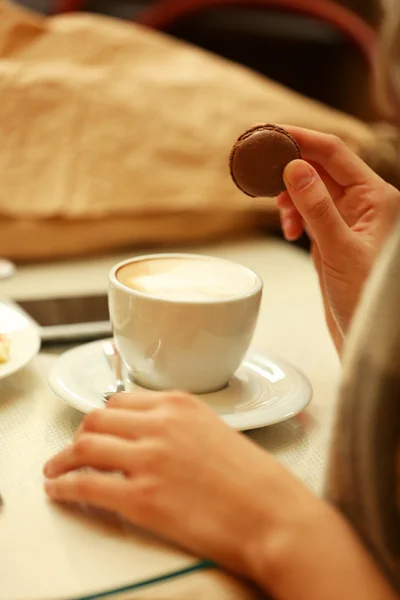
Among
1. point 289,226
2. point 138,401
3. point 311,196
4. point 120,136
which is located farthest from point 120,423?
point 120,136

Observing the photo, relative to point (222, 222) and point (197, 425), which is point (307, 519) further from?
point (222, 222)

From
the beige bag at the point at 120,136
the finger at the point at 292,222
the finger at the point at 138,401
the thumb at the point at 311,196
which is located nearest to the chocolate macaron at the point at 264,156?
the thumb at the point at 311,196

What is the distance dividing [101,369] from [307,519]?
0.28 m

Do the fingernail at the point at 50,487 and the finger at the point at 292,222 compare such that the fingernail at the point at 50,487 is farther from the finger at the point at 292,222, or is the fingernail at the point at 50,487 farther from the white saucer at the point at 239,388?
the finger at the point at 292,222

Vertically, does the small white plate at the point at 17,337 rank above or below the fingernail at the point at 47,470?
below

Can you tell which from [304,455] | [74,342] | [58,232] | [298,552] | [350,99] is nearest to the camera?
[298,552]

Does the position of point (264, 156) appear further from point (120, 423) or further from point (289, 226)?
point (120, 423)

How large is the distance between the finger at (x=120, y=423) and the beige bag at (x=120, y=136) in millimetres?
567

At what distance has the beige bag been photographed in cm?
100

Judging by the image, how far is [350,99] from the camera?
5.28 feet

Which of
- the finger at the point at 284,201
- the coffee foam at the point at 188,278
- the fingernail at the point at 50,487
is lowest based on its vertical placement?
the fingernail at the point at 50,487

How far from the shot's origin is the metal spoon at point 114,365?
583 mm

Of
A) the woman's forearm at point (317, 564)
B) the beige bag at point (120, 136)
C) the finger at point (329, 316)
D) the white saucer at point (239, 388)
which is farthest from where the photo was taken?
the beige bag at point (120, 136)

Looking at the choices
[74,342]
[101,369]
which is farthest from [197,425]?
[74,342]
